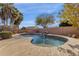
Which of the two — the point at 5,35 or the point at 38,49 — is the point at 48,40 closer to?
the point at 38,49

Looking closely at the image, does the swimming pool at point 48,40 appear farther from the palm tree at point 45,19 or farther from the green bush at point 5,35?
the green bush at point 5,35

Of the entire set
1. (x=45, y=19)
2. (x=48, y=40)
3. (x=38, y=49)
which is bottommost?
(x=38, y=49)

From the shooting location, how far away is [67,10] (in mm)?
2242

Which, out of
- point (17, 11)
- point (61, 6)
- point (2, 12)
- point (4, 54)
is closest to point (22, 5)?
point (17, 11)

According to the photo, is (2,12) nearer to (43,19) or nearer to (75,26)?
(43,19)

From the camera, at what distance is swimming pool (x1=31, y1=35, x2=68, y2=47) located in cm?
224

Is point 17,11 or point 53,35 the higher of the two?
point 17,11

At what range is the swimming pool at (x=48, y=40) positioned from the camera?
2240 mm

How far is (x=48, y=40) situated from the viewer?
2254mm

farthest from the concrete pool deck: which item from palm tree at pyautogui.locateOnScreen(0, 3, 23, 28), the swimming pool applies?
palm tree at pyautogui.locateOnScreen(0, 3, 23, 28)

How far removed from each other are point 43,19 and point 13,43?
49cm

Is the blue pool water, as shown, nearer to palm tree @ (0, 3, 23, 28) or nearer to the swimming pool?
the swimming pool

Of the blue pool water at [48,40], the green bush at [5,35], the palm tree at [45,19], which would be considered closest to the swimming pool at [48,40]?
the blue pool water at [48,40]

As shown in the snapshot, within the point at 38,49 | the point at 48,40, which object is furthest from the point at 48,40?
the point at 38,49
